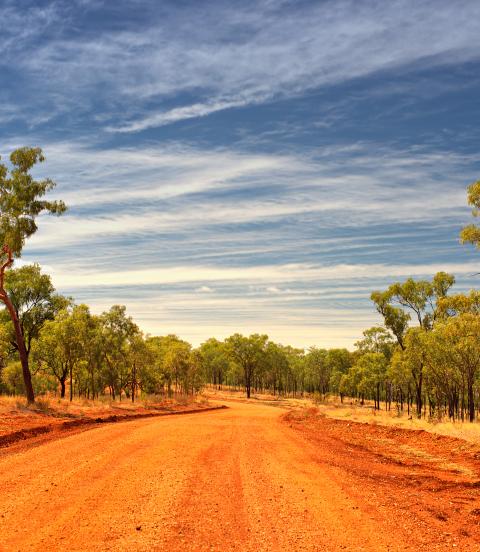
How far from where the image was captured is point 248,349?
286ft

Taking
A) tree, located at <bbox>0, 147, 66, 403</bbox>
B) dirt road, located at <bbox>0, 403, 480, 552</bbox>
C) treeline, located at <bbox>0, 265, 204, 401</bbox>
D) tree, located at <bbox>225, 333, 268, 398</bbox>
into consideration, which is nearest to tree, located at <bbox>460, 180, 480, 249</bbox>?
dirt road, located at <bbox>0, 403, 480, 552</bbox>

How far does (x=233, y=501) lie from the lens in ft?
28.9

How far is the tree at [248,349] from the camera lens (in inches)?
3439

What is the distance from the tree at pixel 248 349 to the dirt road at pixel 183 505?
242ft

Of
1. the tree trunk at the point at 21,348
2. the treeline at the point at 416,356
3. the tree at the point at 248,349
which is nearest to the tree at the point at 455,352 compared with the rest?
the treeline at the point at 416,356

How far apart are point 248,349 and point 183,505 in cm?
7948

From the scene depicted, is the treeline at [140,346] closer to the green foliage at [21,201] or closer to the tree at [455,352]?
the tree at [455,352]

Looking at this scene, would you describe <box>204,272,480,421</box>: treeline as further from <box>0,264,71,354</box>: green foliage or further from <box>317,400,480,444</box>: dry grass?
<box>0,264,71,354</box>: green foliage

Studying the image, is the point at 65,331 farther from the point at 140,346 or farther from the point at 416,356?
the point at 416,356

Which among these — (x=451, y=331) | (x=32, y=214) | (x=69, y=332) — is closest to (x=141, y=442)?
(x=32, y=214)

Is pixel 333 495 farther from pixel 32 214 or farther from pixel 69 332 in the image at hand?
pixel 69 332

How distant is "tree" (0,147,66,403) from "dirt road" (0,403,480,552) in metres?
16.2

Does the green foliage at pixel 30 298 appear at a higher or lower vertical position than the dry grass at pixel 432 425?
higher

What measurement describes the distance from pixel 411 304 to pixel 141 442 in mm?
47423
